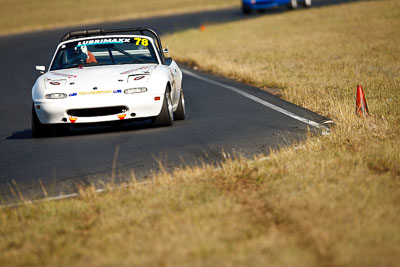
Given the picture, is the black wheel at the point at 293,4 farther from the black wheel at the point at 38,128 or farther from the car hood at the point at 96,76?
the black wheel at the point at 38,128

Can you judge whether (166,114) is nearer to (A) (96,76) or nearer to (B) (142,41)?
(A) (96,76)

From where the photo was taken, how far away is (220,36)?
30.2 metres

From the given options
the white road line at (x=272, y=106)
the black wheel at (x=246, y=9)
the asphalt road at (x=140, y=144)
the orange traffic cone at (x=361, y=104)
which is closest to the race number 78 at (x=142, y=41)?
the asphalt road at (x=140, y=144)

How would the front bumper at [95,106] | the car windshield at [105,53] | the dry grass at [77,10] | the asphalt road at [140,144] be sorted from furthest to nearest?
the dry grass at [77,10], the car windshield at [105,53], the front bumper at [95,106], the asphalt road at [140,144]

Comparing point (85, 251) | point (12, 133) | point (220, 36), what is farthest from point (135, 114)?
point (220, 36)

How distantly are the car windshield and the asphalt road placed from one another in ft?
3.13

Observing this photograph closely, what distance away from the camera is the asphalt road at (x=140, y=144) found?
289 inches

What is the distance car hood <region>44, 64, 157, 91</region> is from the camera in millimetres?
9609

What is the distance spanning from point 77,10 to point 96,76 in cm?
5683

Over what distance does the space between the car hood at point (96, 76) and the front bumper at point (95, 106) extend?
17 cm

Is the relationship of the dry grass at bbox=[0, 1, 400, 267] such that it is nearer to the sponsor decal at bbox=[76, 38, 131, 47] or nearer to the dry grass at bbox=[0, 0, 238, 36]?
the sponsor decal at bbox=[76, 38, 131, 47]

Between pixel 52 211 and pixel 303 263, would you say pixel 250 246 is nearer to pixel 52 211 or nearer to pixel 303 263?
pixel 303 263

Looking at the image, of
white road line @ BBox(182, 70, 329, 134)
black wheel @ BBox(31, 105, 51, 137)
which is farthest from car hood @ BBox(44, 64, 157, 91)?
white road line @ BBox(182, 70, 329, 134)

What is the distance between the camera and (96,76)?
9922 millimetres
